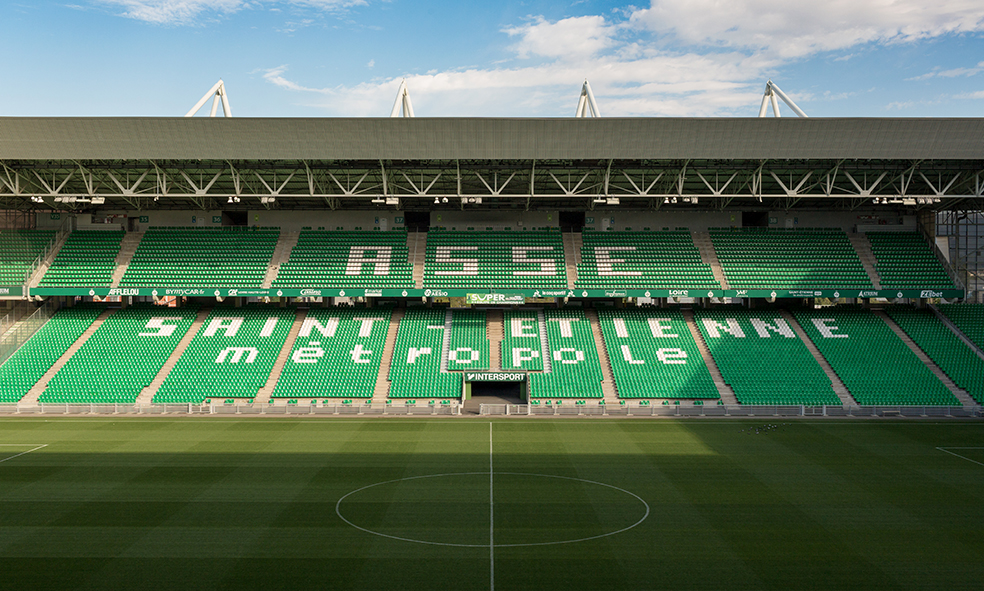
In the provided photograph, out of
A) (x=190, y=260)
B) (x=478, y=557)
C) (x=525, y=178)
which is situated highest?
(x=525, y=178)

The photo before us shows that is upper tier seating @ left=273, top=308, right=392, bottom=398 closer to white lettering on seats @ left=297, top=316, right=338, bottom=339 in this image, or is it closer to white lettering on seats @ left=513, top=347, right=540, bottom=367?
white lettering on seats @ left=297, top=316, right=338, bottom=339

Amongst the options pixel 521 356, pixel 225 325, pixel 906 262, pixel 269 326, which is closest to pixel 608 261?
pixel 521 356

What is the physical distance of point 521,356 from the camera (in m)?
37.8

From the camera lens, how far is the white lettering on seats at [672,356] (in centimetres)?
3734

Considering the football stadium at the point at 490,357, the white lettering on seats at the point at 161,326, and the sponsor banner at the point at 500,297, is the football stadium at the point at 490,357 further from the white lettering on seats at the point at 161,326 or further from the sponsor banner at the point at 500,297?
the white lettering on seats at the point at 161,326

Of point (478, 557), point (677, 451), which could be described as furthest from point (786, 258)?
point (478, 557)

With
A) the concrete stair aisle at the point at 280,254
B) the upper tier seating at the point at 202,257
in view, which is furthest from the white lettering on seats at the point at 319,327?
the upper tier seating at the point at 202,257

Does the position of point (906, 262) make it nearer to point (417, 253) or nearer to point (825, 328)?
point (825, 328)

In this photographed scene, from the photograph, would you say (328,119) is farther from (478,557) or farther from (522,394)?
(478,557)

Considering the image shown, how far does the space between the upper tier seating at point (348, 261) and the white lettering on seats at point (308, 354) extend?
443cm

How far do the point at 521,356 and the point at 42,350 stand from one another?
28967 mm

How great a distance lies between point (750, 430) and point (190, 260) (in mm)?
36496

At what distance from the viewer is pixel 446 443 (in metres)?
26.4

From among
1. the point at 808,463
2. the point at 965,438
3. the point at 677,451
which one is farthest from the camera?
the point at 965,438
